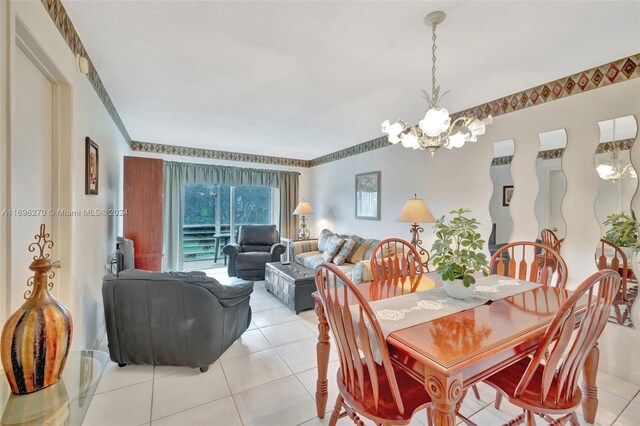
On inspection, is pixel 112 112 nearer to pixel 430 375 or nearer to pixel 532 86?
pixel 430 375

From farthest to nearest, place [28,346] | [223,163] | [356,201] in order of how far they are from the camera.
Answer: [223,163], [356,201], [28,346]

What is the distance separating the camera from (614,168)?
2268 mm

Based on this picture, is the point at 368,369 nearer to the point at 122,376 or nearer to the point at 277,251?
the point at 122,376

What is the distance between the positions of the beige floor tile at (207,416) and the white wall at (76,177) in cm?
90

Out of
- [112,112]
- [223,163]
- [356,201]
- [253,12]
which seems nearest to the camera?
[253,12]

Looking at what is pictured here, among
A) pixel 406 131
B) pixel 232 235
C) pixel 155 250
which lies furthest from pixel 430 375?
pixel 232 235

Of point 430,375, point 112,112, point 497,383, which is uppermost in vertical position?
point 112,112

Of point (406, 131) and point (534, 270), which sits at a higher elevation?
point (406, 131)

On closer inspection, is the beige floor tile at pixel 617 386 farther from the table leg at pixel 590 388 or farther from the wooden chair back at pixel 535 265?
the wooden chair back at pixel 535 265

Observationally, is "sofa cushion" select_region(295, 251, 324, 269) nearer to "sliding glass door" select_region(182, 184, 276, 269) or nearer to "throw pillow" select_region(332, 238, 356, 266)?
"throw pillow" select_region(332, 238, 356, 266)

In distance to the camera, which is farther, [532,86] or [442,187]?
[442,187]

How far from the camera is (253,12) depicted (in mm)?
1702

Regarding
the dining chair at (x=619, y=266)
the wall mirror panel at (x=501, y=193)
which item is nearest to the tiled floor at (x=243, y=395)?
the dining chair at (x=619, y=266)

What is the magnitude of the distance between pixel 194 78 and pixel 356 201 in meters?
3.35
